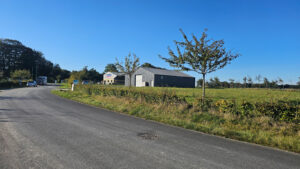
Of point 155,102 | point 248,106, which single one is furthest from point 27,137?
point 248,106

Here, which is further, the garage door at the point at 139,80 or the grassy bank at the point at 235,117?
the garage door at the point at 139,80

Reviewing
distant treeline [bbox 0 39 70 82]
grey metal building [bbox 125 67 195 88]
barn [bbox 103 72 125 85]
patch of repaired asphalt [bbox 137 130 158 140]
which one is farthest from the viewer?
distant treeline [bbox 0 39 70 82]

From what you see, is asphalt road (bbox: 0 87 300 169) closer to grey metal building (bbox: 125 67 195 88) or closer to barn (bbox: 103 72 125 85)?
grey metal building (bbox: 125 67 195 88)

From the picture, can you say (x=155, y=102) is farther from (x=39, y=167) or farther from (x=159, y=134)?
(x=39, y=167)

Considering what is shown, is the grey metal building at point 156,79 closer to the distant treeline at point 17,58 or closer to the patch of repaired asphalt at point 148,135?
the patch of repaired asphalt at point 148,135

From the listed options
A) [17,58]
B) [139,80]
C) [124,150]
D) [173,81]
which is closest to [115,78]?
[139,80]

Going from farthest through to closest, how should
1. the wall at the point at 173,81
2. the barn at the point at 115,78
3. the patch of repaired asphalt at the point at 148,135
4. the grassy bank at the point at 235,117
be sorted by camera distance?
the barn at the point at 115,78 → the wall at the point at 173,81 → the grassy bank at the point at 235,117 → the patch of repaired asphalt at the point at 148,135

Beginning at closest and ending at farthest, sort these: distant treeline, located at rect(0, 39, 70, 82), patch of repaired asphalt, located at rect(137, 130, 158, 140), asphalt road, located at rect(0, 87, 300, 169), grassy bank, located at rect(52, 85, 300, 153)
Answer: asphalt road, located at rect(0, 87, 300, 169), patch of repaired asphalt, located at rect(137, 130, 158, 140), grassy bank, located at rect(52, 85, 300, 153), distant treeline, located at rect(0, 39, 70, 82)

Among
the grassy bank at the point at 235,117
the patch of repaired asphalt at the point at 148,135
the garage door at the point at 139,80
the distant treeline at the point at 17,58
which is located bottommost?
the patch of repaired asphalt at the point at 148,135

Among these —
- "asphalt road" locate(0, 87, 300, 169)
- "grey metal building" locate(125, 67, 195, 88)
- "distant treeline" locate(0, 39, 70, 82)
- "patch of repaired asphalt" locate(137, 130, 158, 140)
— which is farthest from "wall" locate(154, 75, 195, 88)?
"distant treeline" locate(0, 39, 70, 82)

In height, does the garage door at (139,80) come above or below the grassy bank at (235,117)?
above

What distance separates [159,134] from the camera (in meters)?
5.82

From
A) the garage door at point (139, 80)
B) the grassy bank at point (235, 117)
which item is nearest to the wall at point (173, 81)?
the garage door at point (139, 80)

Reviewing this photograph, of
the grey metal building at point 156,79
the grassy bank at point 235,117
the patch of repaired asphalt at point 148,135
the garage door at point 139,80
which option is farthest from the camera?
the garage door at point 139,80
